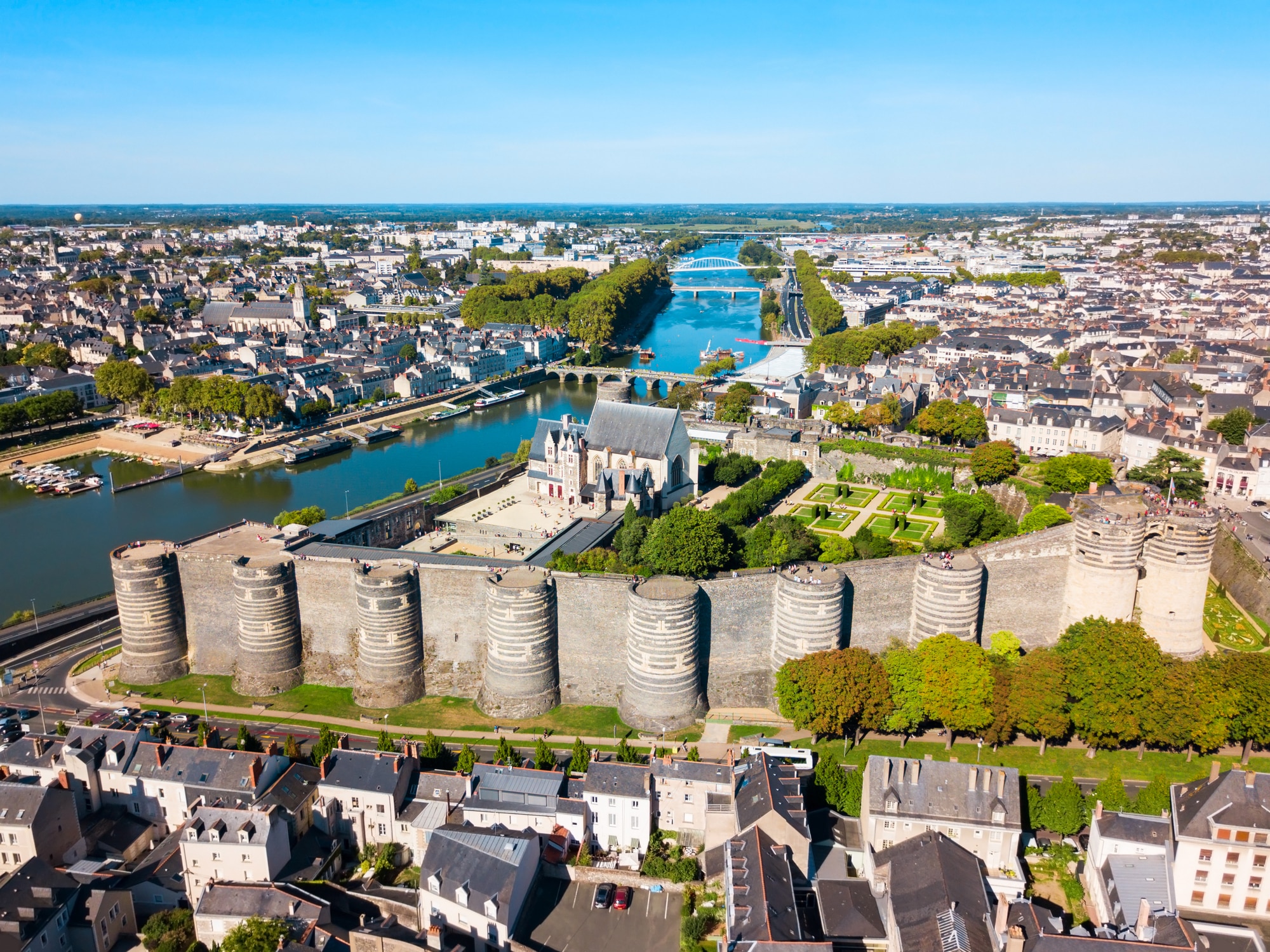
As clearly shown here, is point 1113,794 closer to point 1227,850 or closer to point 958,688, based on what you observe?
point 1227,850

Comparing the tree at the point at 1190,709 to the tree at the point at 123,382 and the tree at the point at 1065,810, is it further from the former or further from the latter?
the tree at the point at 123,382

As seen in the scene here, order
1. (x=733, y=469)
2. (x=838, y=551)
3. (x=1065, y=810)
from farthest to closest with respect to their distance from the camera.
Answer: (x=733, y=469) < (x=838, y=551) < (x=1065, y=810)

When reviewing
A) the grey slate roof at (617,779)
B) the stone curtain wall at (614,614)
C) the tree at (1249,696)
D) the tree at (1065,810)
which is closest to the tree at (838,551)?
the stone curtain wall at (614,614)

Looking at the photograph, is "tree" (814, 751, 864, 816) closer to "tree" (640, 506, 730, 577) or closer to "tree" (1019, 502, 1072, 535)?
"tree" (640, 506, 730, 577)

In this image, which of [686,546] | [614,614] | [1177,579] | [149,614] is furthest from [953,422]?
[149,614]

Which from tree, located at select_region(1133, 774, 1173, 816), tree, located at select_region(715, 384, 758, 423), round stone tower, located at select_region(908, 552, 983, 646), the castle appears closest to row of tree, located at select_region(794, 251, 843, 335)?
tree, located at select_region(715, 384, 758, 423)

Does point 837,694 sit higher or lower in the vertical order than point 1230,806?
lower
